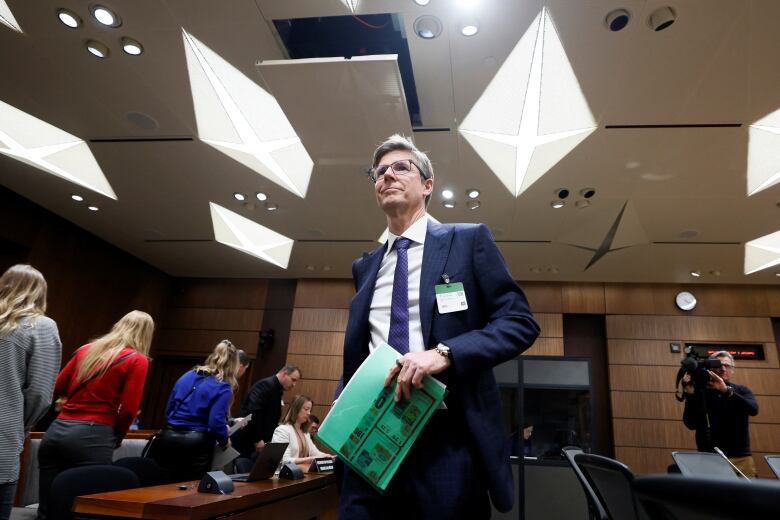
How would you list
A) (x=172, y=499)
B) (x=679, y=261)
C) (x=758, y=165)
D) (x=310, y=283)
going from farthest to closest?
(x=310, y=283) < (x=679, y=261) < (x=758, y=165) < (x=172, y=499)

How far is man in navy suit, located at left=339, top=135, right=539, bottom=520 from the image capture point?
0.85 metres

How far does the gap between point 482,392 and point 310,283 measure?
7706mm

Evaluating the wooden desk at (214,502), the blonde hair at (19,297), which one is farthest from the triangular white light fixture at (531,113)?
the blonde hair at (19,297)

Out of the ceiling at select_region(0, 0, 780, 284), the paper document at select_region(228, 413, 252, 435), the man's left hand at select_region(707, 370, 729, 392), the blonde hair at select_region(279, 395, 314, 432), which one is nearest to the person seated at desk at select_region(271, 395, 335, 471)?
the blonde hair at select_region(279, 395, 314, 432)

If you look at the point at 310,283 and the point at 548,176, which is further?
the point at 310,283

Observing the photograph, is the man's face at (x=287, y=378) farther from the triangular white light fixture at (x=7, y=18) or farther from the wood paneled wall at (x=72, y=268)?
the wood paneled wall at (x=72, y=268)

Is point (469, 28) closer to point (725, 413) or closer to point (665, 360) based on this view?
point (725, 413)

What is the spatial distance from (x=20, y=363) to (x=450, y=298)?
2.03m

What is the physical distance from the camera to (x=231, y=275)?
28.4ft

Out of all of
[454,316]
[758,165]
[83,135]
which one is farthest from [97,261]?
[758,165]

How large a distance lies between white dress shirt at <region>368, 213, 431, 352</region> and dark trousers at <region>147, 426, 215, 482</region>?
2771mm

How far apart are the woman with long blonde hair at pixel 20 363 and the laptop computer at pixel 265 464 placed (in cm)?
90

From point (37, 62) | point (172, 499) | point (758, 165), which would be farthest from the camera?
point (758, 165)

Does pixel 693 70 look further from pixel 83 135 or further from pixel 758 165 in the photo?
pixel 83 135
